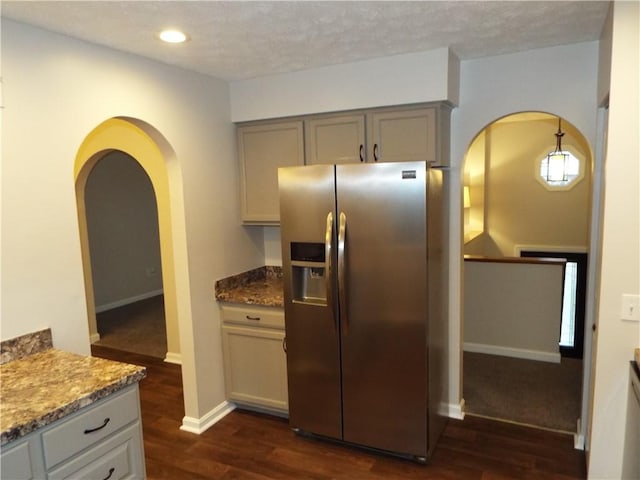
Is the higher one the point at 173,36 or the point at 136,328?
the point at 173,36

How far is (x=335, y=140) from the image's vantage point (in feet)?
10.2

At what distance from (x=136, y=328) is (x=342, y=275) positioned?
3.87 metres

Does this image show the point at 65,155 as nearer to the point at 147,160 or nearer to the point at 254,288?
the point at 254,288

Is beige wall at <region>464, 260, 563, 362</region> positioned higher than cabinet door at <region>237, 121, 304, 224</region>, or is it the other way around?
cabinet door at <region>237, 121, 304, 224</region>

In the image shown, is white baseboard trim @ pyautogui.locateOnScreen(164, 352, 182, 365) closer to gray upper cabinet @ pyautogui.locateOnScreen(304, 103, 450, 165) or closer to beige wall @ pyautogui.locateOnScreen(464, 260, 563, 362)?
gray upper cabinet @ pyautogui.locateOnScreen(304, 103, 450, 165)

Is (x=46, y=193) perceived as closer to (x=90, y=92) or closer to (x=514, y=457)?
(x=90, y=92)

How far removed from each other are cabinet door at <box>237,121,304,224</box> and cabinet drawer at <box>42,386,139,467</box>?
172cm

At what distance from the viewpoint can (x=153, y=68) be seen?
2791 millimetres

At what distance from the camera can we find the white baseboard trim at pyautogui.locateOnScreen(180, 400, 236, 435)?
3213 mm

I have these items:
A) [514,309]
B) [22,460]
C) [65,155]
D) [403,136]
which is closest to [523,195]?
[514,309]

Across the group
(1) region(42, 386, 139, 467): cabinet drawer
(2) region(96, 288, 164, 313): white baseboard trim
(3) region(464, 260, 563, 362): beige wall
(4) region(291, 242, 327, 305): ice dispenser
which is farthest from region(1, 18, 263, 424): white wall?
(2) region(96, 288, 164, 313): white baseboard trim

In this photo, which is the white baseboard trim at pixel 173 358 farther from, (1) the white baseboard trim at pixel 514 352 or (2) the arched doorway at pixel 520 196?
(2) the arched doorway at pixel 520 196

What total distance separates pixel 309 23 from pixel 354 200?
0.97m

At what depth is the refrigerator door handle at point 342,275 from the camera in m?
2.67
